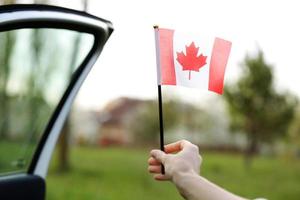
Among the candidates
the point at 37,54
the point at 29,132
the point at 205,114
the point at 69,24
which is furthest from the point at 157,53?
the point at 205,114

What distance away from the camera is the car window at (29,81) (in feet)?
13.2

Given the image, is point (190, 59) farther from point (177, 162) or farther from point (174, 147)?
point (177, 162)

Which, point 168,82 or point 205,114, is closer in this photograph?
point 168,82

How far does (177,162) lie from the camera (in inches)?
80.0

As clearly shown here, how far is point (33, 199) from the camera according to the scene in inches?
151

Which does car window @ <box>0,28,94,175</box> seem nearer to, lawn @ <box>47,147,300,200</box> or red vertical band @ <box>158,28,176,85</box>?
red vertical band @ <box>158,28,176,85</box>

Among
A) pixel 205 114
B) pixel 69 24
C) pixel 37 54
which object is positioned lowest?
pixel 205 114

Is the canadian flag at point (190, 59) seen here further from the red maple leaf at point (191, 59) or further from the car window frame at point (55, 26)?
the car window frame at point (55, 26)

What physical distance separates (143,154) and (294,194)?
160 inches

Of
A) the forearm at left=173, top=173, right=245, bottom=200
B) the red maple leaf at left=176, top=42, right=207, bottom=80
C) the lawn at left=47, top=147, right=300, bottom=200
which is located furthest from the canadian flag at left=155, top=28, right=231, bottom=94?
the lawn at left=47, top=147, right=300, bottom=200

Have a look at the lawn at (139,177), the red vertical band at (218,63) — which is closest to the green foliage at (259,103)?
the lawn at (139,177)

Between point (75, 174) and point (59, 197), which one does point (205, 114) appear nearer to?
point (75, 174)

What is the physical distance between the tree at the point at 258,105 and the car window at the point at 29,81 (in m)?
11.8

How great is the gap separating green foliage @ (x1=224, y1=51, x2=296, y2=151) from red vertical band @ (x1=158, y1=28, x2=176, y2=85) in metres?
15.7
